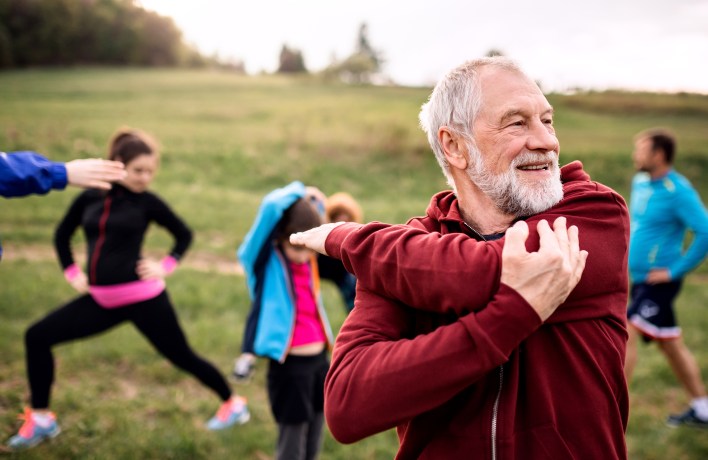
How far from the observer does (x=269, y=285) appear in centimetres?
351

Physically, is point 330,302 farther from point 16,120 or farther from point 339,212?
point 16,120

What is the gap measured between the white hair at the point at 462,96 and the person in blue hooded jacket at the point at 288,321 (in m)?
1.75

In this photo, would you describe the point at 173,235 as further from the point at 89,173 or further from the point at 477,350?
the point at 477,350

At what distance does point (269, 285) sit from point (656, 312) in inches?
149

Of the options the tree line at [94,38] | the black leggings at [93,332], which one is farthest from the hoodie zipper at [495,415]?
the tree line at [94,38]

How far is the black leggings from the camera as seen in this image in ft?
13.2

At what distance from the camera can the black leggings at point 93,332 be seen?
402 cm

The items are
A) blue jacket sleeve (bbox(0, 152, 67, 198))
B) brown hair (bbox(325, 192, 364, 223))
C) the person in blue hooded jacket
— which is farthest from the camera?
brown hair (bbox(325, 192, 364, 223))

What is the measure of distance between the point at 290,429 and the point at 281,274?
1023mm

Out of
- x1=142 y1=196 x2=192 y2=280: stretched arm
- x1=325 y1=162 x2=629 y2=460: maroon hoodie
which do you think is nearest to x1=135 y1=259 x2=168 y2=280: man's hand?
x1=142 y1=196 x2=192 y2=280: stretched arm

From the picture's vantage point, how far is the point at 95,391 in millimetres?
4906

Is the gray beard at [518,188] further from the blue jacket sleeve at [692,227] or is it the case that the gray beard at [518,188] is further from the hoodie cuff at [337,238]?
the blue jacket sleeve at [692,227]

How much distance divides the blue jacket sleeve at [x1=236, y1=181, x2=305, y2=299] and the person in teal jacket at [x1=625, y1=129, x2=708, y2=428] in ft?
11.7

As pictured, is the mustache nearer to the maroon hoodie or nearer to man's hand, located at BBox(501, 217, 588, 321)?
the maroon hoodie
